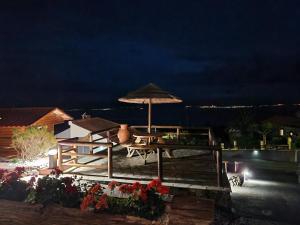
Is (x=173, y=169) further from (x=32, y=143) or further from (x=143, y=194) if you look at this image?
(x=32, y=143)

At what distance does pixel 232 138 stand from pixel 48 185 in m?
18.5

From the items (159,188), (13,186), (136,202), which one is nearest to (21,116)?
(13,186)

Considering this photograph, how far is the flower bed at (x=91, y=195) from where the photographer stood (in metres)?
5.07

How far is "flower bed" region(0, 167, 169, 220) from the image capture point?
507cm

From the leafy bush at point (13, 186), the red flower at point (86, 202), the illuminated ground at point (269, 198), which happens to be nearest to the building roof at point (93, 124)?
the illuminated ground at point (269, 198)

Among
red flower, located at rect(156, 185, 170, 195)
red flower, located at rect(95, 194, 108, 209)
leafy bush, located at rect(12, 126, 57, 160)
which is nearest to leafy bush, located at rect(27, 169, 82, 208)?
red flower, located at rect(95, 194, 108, 209)

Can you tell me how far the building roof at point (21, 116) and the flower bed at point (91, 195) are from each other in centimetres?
1224

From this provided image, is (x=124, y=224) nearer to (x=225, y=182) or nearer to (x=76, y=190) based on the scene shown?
(x=76, y=190)

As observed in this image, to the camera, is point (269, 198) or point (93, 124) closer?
point (269, 198)

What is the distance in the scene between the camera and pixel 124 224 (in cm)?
496

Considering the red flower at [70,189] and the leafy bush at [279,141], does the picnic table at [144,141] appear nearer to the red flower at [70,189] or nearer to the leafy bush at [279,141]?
the red flower at [70,189]

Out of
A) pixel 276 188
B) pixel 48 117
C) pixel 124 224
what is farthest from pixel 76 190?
pixel 48 117

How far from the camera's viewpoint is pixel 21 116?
18797 millimetres

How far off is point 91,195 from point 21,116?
15.3m
